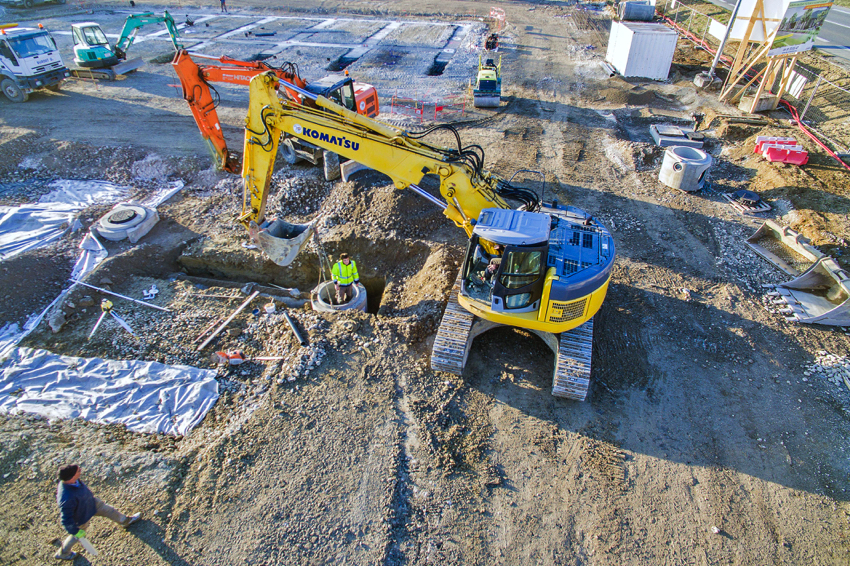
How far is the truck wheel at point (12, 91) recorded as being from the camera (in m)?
17.4

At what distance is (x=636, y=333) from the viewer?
27.7 feet

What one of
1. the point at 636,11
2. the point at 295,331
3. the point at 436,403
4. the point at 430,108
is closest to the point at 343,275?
the point at 295,331

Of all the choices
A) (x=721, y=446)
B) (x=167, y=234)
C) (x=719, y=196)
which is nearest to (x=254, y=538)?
(x=721, y=446)

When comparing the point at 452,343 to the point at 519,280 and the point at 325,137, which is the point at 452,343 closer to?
the point at 519,280

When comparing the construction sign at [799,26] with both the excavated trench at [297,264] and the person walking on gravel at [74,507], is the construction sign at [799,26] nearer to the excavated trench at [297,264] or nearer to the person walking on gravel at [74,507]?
the excavated trench at [297,264]

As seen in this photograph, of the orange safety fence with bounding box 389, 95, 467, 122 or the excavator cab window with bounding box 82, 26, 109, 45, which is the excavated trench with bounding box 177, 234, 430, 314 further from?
the excavator cab window with bounding box 82, 26, 109, 45

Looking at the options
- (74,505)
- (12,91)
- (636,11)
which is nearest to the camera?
(74,505)

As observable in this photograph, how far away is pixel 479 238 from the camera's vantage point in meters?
7.48

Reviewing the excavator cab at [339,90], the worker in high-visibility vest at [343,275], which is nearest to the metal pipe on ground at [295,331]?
the worker in high-visibility vest at [343,275]

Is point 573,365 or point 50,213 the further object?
point 50,213

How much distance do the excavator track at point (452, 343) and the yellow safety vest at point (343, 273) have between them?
2.22m

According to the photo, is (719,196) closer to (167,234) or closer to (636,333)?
(636,333)

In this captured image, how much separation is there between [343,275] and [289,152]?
6288 millimetres

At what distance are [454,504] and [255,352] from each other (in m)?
4.29
